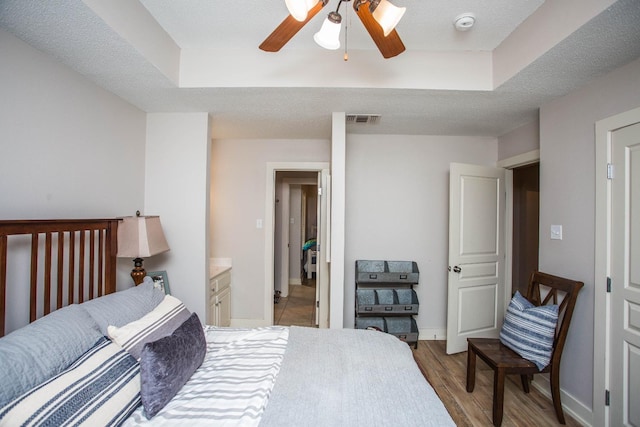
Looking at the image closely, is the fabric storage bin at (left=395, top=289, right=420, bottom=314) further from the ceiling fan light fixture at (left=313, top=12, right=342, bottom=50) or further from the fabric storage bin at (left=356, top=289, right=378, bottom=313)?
the ceiling fan light fixture at (left=313, top=12, right=342, bottom=50)

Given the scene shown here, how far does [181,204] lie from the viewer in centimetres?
244

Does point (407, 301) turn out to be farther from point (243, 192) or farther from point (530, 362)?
point (243, 192)

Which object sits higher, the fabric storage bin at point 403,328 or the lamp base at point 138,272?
the lamp base at point 138,272

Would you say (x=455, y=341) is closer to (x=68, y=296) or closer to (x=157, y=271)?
(x=157, y=271)

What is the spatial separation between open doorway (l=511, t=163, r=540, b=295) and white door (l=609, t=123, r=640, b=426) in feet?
6.55

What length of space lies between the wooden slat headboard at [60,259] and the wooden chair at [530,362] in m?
2.69

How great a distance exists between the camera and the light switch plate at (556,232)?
2.08 metres

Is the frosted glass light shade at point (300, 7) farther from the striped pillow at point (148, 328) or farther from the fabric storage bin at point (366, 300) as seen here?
the fabric storage bin at point (366, 300)

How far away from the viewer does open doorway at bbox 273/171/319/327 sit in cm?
390

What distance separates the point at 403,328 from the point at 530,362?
116 centimetres

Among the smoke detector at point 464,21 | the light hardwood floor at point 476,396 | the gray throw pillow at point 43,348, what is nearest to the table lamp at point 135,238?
the gray throw pillow at point 43,348

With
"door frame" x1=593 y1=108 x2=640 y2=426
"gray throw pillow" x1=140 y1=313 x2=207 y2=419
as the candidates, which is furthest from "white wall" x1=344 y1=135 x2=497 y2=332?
"gray throw pillow" x1=140 y1=313 x2=207 y2=419

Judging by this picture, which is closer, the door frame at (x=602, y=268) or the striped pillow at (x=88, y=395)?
the striped pillow at (x=88, y=395)

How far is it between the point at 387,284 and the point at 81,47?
3166 mm
